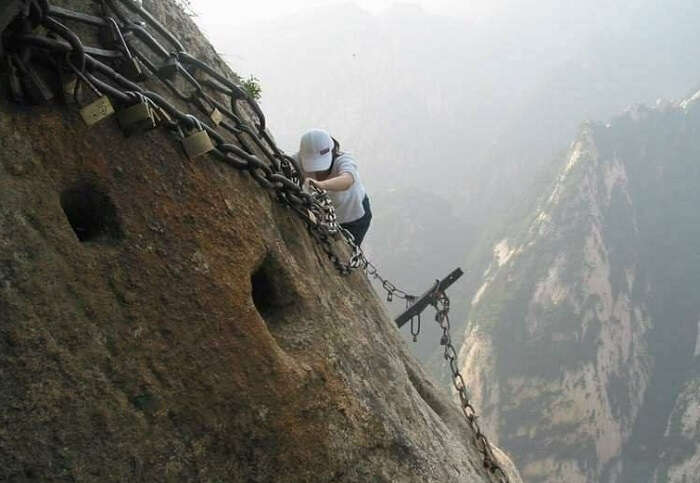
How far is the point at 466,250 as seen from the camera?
98.7m

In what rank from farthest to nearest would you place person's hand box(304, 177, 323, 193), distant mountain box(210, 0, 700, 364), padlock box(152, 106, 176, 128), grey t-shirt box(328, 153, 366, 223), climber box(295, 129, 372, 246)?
distant mountain box(210, 0, 700, 364) < grey t-shirt box(328, 153, 366, 223) < climber box(295, 129, 372, 246) < person's hand box(304, 177, 323, 193) < padlock box(152, 106, 176, 128)

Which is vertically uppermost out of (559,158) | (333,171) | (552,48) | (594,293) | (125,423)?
(552,48)

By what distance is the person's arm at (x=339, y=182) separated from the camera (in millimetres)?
4867

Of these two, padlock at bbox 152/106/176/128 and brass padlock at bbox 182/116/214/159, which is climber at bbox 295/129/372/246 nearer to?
brass padlock at bbox 182/116/214/159

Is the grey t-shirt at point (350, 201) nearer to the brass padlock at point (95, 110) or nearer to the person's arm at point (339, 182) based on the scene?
the person's arm at point (339, 182)

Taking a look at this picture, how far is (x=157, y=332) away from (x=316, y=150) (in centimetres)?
265

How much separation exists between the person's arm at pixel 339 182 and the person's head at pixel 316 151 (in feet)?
0.53

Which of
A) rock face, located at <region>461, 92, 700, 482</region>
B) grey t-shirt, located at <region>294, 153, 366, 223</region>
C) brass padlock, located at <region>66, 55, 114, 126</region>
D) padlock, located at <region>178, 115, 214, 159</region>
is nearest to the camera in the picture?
brass padlock, located at <region>66, 55, 114, 126</region>

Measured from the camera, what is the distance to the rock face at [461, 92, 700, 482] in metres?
48.2

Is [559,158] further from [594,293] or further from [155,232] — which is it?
[155,232]

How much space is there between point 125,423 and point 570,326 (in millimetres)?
56594

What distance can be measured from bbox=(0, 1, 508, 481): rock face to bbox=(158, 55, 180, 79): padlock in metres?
0.41

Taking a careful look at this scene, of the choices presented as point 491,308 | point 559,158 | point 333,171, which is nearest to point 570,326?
point 491,308

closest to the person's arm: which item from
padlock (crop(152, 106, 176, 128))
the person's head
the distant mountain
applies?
the person's head
